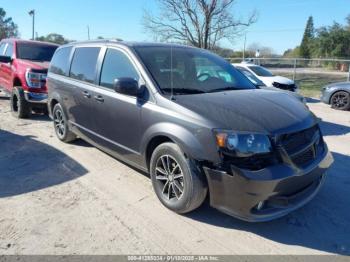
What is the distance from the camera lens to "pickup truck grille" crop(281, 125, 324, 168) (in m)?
3.39

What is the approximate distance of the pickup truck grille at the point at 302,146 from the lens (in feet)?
11.1

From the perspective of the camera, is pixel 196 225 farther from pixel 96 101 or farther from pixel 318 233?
pixel 96 101

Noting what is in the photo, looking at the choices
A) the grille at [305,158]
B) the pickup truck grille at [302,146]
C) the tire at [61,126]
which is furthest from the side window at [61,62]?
the grille at [305,158]

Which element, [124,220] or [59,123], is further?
[59,123]

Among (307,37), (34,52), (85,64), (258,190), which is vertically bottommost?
(258,190)

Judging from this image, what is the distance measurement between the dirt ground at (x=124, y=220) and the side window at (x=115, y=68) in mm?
1341

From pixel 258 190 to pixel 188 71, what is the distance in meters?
1.94

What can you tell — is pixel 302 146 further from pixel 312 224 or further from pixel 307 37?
pixel 307 37

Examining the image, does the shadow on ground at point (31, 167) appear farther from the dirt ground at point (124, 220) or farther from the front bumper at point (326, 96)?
the front bumper at point (326, 96)

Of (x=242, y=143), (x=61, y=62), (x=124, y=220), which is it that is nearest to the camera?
(x=242, y=143)

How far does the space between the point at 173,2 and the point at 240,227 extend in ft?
71.3

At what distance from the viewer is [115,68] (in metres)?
4.65

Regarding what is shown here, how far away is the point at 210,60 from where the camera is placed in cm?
498

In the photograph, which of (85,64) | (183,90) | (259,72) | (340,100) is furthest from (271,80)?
(183,90)
